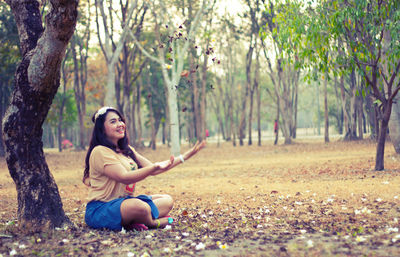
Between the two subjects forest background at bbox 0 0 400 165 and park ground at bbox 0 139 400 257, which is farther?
forest background at bbox 0 0 400 165

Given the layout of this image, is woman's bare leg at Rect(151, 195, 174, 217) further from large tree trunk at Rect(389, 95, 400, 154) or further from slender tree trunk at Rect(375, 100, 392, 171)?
large tree trunk at Rect(389, 95, 400, 154)

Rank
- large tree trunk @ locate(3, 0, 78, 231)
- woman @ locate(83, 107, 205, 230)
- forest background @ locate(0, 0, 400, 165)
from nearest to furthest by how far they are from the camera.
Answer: woman @ locate(83, 107, 205, 230) → large tree trunk @ locate(3, 0, 78, 231) → forest background @ locate(0, 0, 400, 165)

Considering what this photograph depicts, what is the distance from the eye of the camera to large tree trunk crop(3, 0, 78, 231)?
213 inches

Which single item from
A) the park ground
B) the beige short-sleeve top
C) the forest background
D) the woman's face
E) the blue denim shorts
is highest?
the forest background

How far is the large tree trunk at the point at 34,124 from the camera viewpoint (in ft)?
17.8

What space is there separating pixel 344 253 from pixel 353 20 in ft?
23.7

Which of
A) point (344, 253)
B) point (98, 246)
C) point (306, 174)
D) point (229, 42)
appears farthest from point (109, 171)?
point (229, 42)

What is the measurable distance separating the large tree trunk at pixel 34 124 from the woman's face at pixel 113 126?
3.21 ft

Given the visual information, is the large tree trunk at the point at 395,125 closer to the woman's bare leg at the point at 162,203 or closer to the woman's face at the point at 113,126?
the woman's bare leg at the point at 162,203

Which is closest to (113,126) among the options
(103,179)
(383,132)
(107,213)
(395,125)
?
(103,179)

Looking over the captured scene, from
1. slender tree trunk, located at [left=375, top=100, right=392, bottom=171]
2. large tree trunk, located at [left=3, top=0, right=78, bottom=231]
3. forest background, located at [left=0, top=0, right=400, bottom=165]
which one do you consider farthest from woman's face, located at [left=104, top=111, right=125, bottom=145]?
slender tree trunk, located at [left=375, top=100, right=392, bottom=171]

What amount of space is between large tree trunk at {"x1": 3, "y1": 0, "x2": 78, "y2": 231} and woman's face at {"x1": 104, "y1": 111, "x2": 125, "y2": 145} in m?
0.98

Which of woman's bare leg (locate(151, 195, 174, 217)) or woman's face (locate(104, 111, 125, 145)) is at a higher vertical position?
woman's face (locate(104, 111, 125, 145))

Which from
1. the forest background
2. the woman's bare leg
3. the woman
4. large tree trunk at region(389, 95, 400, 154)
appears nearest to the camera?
the woman
